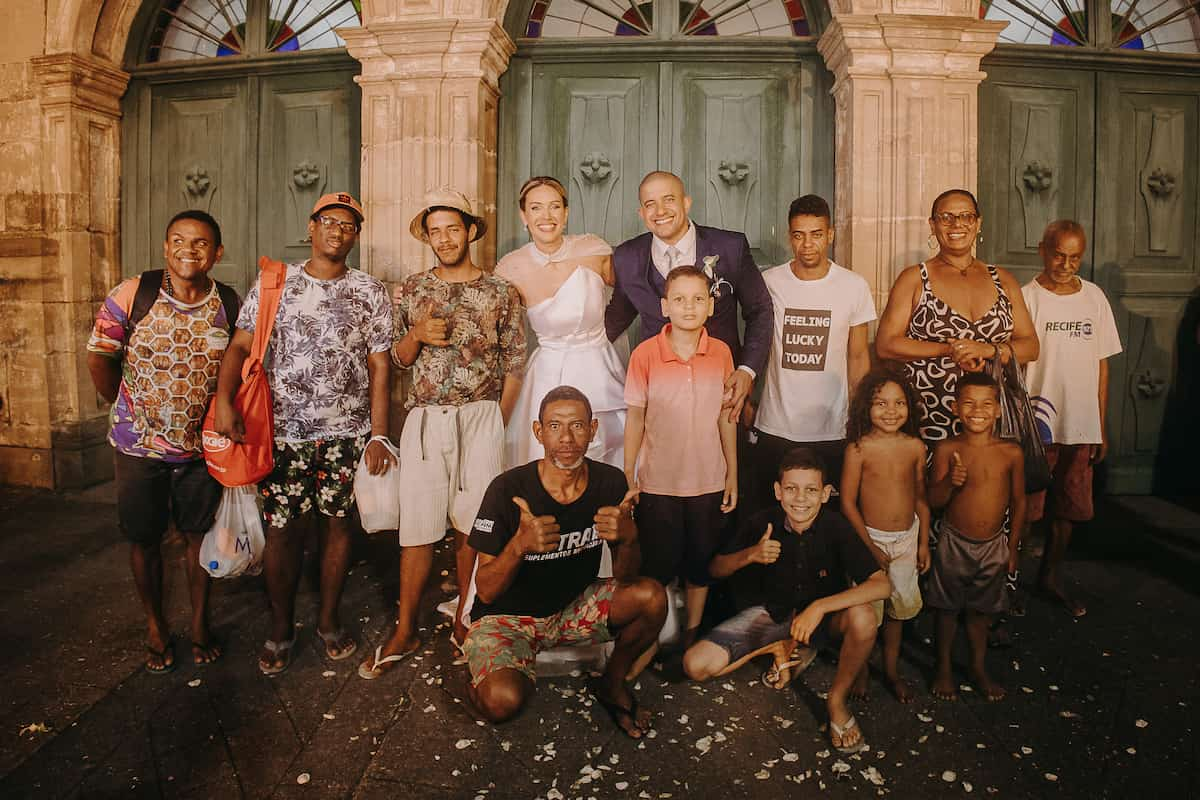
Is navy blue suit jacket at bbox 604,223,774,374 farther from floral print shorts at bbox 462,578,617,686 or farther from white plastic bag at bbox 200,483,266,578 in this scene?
white plastic bag at bbox 200,483,266,578

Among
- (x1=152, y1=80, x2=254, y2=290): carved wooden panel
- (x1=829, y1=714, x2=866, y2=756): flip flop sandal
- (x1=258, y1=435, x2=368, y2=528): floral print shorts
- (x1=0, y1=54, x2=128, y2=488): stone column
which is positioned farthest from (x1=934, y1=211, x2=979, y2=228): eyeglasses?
(x1=0, y1=54, x2=128, y2=488): stone column

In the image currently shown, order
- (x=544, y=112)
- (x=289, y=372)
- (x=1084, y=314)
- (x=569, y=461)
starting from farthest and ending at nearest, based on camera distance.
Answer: (x=544, y=112), (x=1084, y=314), (x=289, y=372), (x=569, y=461)

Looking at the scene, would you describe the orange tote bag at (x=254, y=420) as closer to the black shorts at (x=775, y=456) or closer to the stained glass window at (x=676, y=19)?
the black shorts at (x=775, y=456)

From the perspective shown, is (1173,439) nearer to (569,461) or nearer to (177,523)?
(569,461)

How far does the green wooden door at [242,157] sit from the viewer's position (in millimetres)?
5805

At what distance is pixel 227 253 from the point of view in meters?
6.10

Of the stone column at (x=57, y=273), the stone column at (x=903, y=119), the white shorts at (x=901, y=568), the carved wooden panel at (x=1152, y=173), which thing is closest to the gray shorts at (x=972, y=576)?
the white shorts at (x=901, y=568)

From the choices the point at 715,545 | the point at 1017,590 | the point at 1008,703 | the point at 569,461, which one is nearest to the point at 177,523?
the point at 569,461

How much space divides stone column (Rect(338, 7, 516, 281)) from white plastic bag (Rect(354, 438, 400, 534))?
2.16 metres

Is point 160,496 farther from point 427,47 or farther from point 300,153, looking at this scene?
point 300,153

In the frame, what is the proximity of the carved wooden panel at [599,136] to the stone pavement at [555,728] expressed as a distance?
3.25 metres

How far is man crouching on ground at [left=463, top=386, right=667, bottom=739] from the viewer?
2686mm

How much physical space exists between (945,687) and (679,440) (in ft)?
4.76

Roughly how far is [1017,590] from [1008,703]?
1.23 metres
